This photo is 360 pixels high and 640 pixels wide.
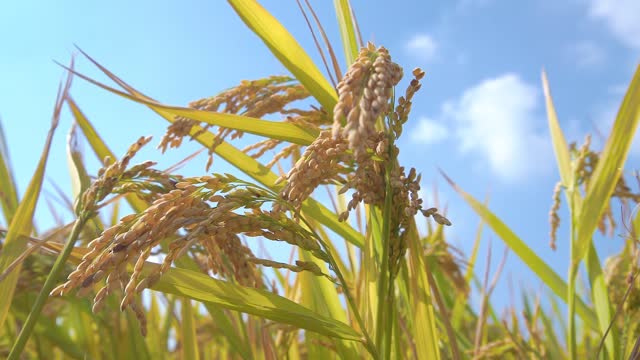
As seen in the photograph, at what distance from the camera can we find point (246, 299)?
1150 millimetres

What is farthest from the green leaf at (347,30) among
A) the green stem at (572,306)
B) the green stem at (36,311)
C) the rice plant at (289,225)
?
the green stem at (572,306)

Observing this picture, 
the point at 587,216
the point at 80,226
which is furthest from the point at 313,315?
the point at 587,216

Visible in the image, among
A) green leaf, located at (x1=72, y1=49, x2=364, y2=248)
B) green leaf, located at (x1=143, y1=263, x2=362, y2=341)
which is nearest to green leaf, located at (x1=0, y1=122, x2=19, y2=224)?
green leaf, located at (x1=72, y1=49, x2=364, y2=248)

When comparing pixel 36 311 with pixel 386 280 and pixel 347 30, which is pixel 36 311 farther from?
pixel 347 30

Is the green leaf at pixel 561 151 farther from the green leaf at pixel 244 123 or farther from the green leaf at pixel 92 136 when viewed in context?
the green leaf at pixel 92 136

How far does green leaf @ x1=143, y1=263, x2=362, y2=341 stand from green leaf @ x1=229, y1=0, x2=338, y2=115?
48 cm

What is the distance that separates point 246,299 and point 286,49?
575 mm

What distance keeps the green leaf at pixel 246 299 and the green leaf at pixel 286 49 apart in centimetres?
48

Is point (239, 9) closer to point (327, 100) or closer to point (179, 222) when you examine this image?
point (327, 100)

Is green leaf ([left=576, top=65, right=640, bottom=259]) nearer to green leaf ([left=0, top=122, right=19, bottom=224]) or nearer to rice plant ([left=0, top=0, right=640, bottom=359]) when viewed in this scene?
rice plant ([left=0, top=0, right=640, bottom=359])

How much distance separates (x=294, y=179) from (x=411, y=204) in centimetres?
23

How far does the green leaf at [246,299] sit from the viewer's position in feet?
3.74

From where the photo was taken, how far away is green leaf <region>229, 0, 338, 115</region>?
56.0 inches

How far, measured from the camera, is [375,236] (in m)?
1.36
